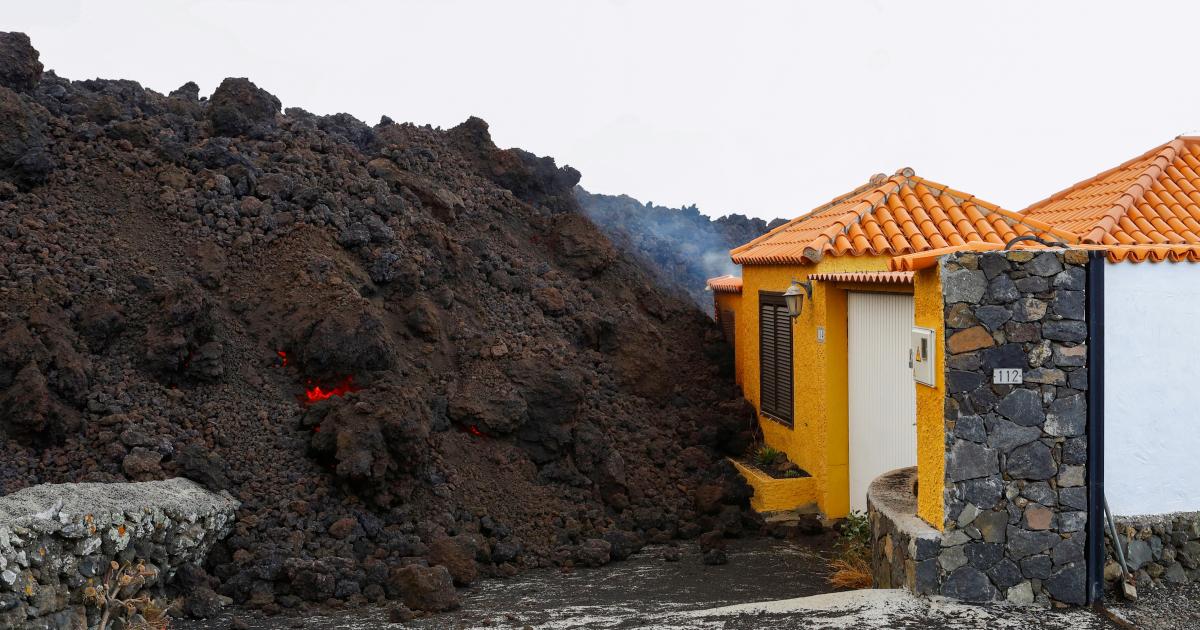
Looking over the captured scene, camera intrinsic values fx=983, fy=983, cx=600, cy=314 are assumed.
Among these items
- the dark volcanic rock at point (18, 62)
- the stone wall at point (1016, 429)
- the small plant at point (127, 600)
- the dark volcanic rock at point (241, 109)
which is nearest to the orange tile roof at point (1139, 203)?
the stone wall at point (1016, 429)

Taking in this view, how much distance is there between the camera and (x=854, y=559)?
337 inches

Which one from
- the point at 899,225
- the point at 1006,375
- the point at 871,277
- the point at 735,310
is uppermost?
the point at 899,225

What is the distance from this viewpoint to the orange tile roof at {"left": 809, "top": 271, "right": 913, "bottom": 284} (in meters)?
8.26

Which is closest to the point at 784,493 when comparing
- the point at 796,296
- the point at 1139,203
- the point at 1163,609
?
the point at 796,296

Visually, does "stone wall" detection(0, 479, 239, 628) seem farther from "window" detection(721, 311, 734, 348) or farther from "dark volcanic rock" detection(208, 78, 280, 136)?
"window" detection(721, 311, 734, 348)

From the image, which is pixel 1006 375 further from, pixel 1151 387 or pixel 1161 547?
pixel 1161 547

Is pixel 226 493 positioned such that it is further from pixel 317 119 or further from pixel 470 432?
pixel 317 119

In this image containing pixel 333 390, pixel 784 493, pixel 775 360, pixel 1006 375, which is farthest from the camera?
pixel 775 360

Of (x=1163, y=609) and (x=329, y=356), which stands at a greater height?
(x=329, y=356)

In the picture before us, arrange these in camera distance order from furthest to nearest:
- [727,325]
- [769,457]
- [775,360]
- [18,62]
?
[727,325] → [18,62] → [775,360] → [769,457]

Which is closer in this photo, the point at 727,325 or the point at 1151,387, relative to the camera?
the point at 1151,387

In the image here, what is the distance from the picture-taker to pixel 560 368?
1167 centimetres

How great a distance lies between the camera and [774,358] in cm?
1204

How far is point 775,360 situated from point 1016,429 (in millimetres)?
5304
